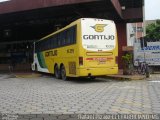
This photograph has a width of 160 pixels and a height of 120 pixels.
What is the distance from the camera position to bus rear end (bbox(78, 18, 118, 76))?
16969 millimetres

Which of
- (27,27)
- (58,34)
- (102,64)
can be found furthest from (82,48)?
(27,27)

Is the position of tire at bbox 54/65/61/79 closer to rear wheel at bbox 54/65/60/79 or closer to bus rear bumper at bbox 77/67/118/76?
rear wheel at bbox 54/65/60/79

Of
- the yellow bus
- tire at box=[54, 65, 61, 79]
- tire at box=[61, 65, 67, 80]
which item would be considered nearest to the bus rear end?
the yellow bus

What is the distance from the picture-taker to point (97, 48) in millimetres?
17297

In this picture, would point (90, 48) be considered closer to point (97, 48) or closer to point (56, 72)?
point (97, 48)

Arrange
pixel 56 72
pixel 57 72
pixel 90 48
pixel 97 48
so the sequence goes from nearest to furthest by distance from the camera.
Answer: pixel 90 48, pixel 97 48, pixel 57 72, pixel 56 72

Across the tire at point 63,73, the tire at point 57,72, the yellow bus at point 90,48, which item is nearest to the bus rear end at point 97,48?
the yellow bus at point 90,48

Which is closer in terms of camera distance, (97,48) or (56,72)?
(97,48)

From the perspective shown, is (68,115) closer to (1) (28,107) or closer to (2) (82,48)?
(1) (28,107)

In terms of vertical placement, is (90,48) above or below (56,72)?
above

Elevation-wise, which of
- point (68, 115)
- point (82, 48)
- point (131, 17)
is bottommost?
point (68, 115)

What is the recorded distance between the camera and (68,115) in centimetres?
810

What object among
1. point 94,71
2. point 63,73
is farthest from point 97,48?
point 63,73

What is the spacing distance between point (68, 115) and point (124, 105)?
1.98 m
